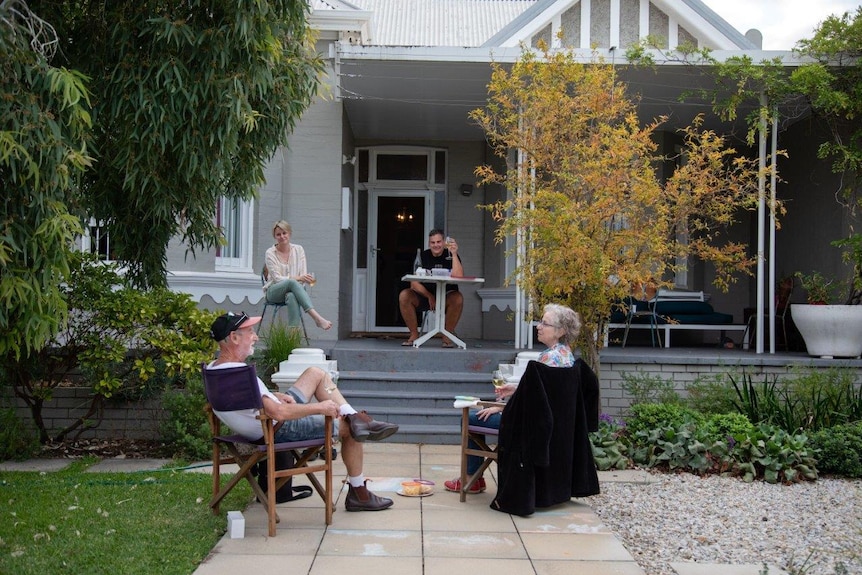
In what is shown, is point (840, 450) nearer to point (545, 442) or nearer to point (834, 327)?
point (834, 327)

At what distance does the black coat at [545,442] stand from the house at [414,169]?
3056 mm

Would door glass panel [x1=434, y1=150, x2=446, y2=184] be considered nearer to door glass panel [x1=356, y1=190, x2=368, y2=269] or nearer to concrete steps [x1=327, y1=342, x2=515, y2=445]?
door glass panel [x1=356, y1=190, x2=368, y2=269]

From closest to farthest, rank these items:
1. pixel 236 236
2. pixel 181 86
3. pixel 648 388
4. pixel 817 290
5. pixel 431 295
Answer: pixel 181 86 → pixel 648 388 → pixel 817 290 → pixel 431 295 → pixel 236 236

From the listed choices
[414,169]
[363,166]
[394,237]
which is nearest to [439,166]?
[414,169]

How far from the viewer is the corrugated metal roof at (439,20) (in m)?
15.3

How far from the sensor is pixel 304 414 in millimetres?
5141

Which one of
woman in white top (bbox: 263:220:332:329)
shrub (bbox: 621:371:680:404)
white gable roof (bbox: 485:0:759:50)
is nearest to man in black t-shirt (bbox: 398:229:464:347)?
woman in white top (bbox: 263:220:332:329)

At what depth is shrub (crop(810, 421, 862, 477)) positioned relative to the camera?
6.96 metres

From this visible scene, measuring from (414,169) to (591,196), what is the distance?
558cm

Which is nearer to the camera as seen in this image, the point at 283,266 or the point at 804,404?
the point at 804,404

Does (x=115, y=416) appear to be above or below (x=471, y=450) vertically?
below

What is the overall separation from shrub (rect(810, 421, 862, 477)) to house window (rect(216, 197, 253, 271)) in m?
6.86

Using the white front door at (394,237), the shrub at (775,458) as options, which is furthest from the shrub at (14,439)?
the white front door at (394,237)

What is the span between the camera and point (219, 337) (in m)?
5.23
